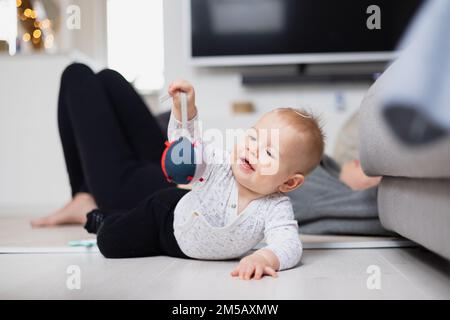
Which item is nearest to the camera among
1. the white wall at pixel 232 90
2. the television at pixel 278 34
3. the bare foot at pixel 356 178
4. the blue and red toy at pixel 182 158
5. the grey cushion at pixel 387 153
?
the grey cushion at pixel 387 153

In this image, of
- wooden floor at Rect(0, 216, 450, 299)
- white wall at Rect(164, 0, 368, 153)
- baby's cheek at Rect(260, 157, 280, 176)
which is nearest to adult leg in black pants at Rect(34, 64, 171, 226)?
wooden floor at Rect(0, 216, 450, 299)

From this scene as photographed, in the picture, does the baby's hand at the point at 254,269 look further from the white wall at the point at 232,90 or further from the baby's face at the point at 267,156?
the white wall at the point at 232,90

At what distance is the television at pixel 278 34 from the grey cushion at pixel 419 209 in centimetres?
194

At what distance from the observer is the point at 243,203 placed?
965 millimetres

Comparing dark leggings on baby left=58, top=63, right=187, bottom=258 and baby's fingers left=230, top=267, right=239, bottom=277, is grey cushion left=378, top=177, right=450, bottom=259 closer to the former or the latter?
baby's fingers left=230, top=267, right=239, bottom=277

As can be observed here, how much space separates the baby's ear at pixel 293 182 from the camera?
3.11 feet

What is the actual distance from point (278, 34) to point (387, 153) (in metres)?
2.16

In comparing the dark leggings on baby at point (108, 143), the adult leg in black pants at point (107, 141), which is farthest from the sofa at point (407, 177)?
the adult leg in black pants at point (107, 141)

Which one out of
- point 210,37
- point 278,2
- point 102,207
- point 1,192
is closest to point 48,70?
point 1,192

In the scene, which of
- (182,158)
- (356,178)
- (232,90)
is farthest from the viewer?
(232,90)

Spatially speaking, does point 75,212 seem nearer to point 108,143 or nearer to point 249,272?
point 108,143

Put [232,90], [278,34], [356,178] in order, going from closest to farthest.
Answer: [356,178] → [278,34] → [232,90]

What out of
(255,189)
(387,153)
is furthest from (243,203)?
(387,153)

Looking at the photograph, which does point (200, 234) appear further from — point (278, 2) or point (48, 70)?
point (48, 70)
